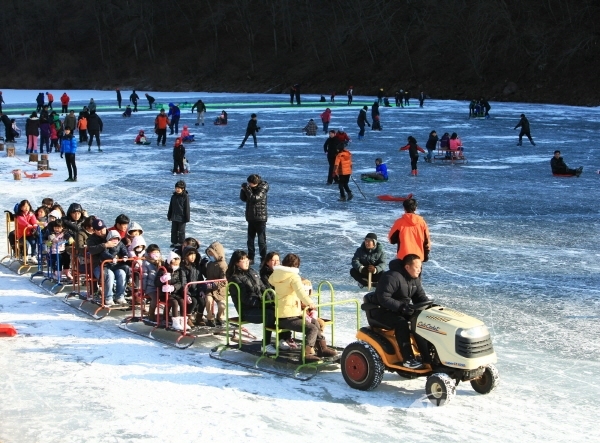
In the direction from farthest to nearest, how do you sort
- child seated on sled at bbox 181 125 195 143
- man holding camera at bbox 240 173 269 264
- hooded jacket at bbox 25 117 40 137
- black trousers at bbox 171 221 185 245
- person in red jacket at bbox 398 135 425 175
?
child seated on sled at bbox 181 125 195 143 → hooded jacket at bbox 25 117 40 137 → person in red jacket at bbox 398 135 425 175 → black trousers at bbox 171 221 185 245 → man holding camera at bbox 240 173 269 264

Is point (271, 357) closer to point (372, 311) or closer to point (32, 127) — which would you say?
point (372, 311)

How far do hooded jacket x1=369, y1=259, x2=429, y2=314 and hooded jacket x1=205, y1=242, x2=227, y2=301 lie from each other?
2.40 m

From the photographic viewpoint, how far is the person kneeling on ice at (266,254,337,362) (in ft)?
27.2

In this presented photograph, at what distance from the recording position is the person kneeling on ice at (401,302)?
7684mm

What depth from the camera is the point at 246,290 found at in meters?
8.85

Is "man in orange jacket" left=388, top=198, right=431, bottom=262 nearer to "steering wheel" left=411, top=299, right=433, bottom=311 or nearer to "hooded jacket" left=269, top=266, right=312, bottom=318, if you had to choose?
"hooded jacket" left=269, top=266, right=312, bottom=318

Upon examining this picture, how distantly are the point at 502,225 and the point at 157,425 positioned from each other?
11037 mm

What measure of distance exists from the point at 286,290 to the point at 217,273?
1693mm

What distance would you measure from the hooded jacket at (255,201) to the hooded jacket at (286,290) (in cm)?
516

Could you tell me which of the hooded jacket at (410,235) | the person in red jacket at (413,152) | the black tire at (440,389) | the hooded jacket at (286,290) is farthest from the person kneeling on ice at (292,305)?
the person in red jacket at (413,152)

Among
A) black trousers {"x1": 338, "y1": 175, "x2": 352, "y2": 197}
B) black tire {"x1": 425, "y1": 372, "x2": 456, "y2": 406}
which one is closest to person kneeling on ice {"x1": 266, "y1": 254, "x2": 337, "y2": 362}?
black tire {"x1": 425, "y1": 372, "x2": 456, "y2": 406}

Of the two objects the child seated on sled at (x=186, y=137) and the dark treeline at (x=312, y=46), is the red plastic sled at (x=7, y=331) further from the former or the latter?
the dark treeline at (x=312, y=46)

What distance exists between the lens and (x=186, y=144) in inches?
1243

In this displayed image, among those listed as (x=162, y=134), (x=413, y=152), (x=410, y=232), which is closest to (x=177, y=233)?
(x=410, y=232)
